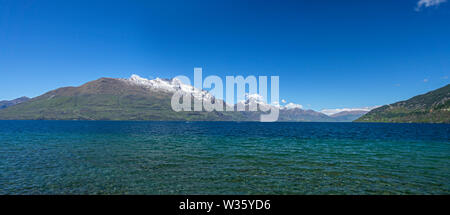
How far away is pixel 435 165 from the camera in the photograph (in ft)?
100

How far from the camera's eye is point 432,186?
69.3 ft
